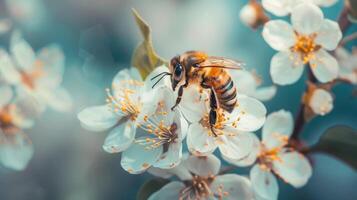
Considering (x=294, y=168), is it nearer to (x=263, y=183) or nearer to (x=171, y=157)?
(x=263, y=183)

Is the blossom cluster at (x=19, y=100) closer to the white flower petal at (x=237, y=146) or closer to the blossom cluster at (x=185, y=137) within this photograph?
the blossom cluster at (x=185, y=137)

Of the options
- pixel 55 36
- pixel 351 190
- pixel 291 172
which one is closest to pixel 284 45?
pixel 291 172

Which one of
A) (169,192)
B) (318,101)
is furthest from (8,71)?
(318,101)

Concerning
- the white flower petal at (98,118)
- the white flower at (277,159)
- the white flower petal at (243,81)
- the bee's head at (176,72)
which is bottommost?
the white flower at (277,159)

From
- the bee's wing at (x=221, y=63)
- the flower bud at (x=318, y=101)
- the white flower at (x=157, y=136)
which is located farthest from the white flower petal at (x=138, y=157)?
the flower bud at (x=318, y=101)

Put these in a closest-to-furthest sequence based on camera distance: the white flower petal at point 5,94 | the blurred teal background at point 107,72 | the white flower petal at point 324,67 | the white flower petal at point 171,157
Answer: the white flower petal at point 171,157, the white flower petal at point 324,67, the white flower petal at point 5,94, the blurred teal background at point 107,72

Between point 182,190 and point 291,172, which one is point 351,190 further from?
point 182,190
